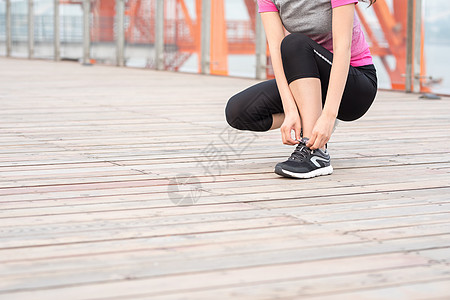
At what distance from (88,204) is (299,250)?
0.68 m

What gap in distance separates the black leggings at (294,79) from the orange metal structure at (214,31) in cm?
370

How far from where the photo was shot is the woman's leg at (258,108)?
2715mm

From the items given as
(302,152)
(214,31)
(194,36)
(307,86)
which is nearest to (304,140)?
(302,152)

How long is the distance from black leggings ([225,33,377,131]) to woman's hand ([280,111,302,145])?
13 centimetres

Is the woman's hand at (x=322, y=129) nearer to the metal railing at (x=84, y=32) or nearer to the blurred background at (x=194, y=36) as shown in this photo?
the blurred background at (x=194, y=36)

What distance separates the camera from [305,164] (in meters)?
2.46

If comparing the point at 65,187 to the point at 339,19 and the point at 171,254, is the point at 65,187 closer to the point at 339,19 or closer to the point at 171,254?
the point at 171,254

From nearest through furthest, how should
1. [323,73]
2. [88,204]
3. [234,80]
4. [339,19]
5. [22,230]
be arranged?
[22,230], [88,204], [339,19], [323,73], [234,80]

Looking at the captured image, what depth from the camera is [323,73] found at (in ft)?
8.55

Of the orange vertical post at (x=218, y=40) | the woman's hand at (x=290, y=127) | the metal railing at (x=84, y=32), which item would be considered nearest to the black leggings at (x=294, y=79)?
the woman's hand at (x=290, y=127)

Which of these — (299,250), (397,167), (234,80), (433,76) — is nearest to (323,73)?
(397,167)

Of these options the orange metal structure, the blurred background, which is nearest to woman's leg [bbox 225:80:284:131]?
the blurred background

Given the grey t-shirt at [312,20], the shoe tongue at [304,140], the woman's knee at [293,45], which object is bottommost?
the shoe tongue at [304,140]

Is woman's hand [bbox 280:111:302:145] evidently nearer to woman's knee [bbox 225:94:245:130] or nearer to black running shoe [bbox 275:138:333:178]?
black running shoe [bbox 275:138:333:178]
